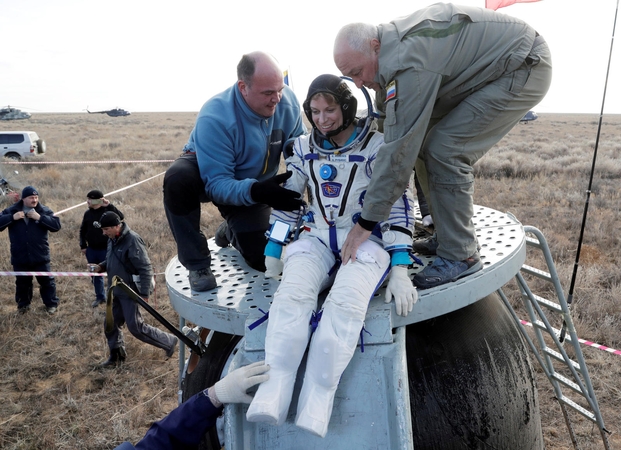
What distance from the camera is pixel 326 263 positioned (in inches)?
112

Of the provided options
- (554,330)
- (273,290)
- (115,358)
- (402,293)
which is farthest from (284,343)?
(115,358)

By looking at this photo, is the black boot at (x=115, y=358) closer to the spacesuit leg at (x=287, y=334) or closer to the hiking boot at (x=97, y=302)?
the hiking boot at (x=97, y=302)

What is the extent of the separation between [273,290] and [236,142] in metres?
1.06

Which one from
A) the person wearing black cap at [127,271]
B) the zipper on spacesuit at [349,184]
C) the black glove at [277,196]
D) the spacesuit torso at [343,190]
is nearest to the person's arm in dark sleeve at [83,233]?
the person wearing black cap at [127,271]

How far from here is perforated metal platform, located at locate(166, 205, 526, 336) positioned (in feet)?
8.60

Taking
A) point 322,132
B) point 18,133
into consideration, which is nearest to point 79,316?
point 322,132

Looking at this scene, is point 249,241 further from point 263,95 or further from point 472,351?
point 472,351

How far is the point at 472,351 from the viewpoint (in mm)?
2934

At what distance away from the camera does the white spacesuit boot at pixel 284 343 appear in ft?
7.13

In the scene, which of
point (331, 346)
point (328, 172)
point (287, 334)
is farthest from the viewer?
point (328, 172)

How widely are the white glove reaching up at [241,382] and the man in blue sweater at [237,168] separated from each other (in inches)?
34.2

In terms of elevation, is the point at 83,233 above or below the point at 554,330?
below

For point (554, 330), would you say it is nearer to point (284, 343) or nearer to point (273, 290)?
point (273, 290)

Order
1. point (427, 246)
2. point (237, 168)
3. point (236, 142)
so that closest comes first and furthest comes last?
1. point (427, 246)
2. point (236, 142)
3. point (237, 168)
